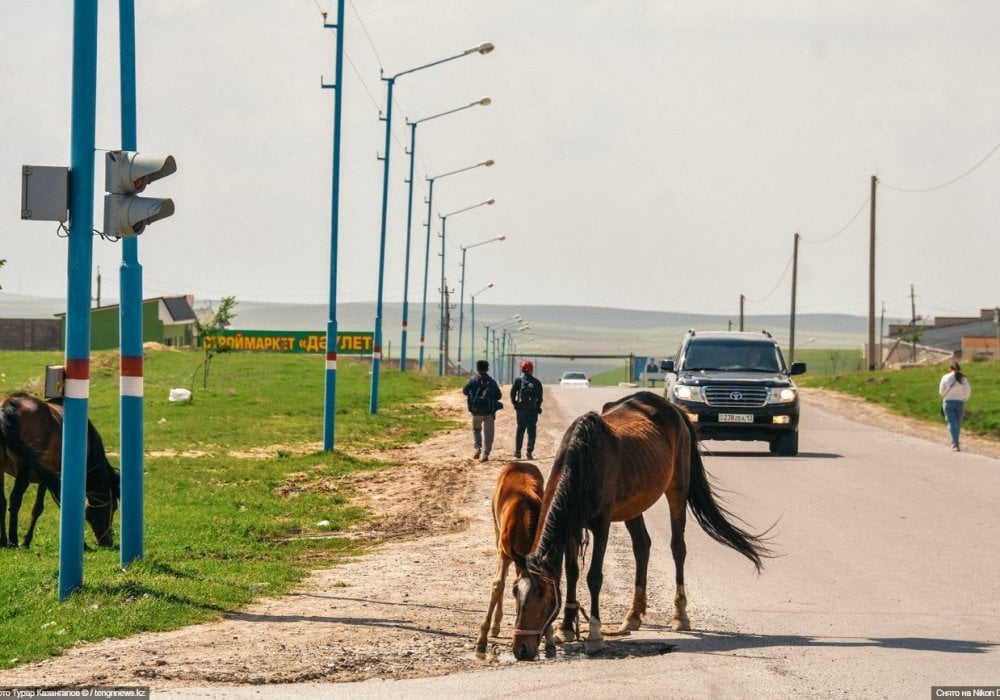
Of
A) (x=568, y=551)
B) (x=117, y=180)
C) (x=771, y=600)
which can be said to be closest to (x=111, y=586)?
(x=117, y=180)

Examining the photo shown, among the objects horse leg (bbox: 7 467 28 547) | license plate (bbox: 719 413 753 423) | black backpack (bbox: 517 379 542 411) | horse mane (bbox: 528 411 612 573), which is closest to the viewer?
horse mane (bbox: 528 411 612 573)

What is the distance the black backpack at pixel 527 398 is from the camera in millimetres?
26766

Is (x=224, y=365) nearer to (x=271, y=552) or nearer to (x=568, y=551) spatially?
(x=271, y=552)

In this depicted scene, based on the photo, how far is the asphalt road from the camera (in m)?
8.52

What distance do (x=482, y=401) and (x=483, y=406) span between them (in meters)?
0.09

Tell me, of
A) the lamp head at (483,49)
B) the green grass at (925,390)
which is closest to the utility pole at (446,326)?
the green grass at (925,390)

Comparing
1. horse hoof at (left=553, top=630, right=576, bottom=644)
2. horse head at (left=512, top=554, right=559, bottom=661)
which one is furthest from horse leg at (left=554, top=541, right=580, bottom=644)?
horse head at (left=512, top=554, right=559, bottom=661)

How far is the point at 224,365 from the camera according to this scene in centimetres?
6259

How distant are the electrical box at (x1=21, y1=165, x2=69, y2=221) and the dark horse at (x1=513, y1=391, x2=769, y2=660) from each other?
426cm

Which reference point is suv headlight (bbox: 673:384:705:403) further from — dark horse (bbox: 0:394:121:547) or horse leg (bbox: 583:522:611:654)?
horse leg (bbox: 583:522:611:654)

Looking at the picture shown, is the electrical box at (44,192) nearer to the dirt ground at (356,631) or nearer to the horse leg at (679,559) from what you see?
the dirt ground at (356,631)

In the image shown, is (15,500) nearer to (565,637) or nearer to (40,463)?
(40,463)

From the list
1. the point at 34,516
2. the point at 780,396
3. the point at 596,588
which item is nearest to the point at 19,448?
the point at 34,516

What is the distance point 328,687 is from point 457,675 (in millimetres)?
812
